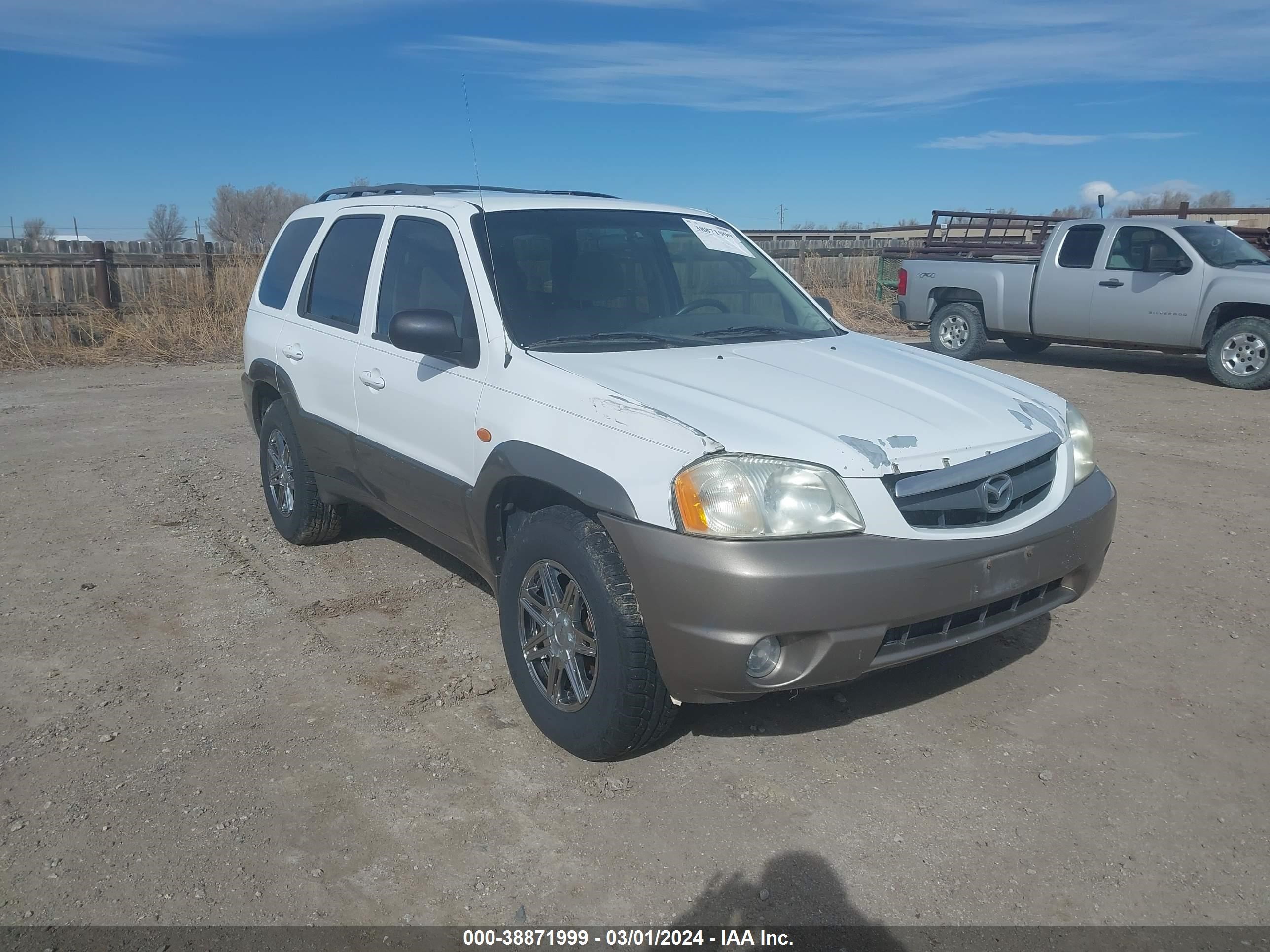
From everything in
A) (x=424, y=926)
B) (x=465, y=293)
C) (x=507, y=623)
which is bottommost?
(x=424, y=926)

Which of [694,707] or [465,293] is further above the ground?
[465,293]

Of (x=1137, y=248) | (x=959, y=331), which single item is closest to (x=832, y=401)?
(x=1137, y=248)

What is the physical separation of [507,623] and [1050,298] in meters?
10.6

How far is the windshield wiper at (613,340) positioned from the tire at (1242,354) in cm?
925

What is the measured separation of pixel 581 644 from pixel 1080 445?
2.03 m

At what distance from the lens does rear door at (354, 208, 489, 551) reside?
3.92m

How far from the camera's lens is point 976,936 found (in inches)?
103

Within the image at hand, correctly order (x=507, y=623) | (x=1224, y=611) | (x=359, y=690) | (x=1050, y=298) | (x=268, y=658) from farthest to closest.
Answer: (x=1050, y=298)
(x=1224, y=611)
(x=268, y=658)
(x=359, y=690)
(x=507, y=623)

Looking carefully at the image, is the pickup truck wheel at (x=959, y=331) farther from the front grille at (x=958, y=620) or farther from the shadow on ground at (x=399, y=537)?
the front grille at (x=958, y=620)

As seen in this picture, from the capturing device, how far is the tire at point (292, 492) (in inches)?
213

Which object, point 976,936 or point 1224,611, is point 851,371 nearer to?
point 976,936

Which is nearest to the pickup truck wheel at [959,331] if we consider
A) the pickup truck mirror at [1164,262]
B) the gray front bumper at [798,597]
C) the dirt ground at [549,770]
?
the pickup truck mirror at [1164,262]

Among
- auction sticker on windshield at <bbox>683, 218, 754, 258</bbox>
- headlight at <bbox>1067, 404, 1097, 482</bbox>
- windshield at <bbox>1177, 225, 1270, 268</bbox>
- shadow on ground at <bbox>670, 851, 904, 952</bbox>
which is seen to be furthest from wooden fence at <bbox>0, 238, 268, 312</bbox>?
shadow on ground at <bbox>670, 851, 904, 952</bbox>

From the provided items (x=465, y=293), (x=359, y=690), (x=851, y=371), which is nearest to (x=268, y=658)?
(x=359, y=690)
